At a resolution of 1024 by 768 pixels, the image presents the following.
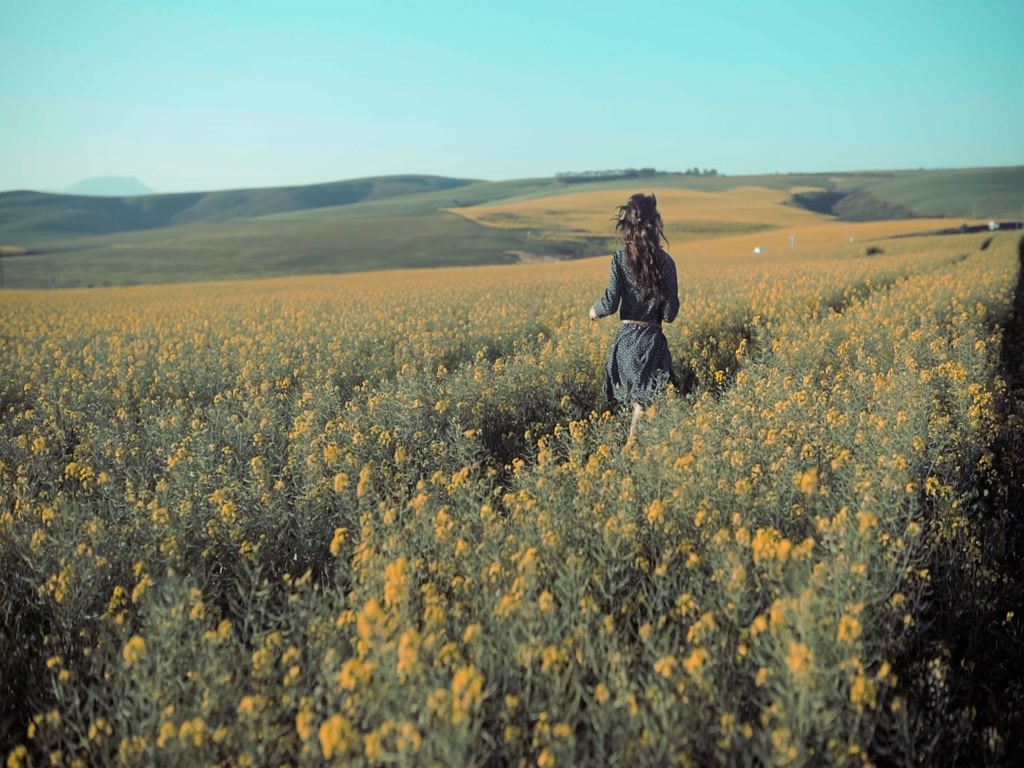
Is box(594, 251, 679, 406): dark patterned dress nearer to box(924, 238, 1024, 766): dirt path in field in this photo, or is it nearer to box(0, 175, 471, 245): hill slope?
box(924, 238, 1024, 766): dirt path in field

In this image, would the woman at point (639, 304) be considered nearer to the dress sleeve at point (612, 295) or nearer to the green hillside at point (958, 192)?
the dress sleeve at point (612, 295)

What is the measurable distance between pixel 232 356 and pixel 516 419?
4745mm

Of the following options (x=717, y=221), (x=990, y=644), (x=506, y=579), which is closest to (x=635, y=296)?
(x=990, y=644)

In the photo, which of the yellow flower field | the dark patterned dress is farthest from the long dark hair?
the yellow flower field

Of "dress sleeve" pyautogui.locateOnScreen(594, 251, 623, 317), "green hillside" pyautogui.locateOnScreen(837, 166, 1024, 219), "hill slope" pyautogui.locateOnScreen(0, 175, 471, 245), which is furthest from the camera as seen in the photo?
"hill slope" pyautogui.locateOnScreen(0, 175, 471, 245)

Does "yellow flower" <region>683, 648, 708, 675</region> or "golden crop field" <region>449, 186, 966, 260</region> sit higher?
"golden crop field" <region>449, 186, 966, 260</region>

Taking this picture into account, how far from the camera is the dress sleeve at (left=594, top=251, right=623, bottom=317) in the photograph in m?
6.67

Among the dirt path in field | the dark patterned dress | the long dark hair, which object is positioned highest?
the long dark hair

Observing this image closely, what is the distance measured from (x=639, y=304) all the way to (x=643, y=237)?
66cm

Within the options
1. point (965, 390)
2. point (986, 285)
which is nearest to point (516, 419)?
point (965, 390)

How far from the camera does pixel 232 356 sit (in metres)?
10.9

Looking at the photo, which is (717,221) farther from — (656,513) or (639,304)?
(656,513)

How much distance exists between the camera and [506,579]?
3.49m

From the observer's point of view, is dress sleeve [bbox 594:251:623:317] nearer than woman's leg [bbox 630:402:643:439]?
No
